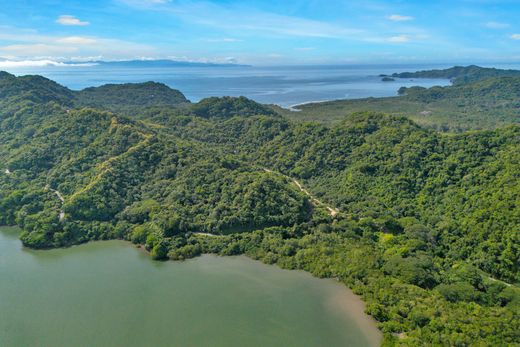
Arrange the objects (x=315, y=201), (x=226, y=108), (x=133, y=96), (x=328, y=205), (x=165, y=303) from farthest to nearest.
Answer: (x=133, y=96) → (x=226, y=108) → (x=315, y=201) → (x=328, y=205) → (x=165, y=303)

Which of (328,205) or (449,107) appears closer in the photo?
(328,205)

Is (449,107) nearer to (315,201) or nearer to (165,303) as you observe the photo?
(315,201)

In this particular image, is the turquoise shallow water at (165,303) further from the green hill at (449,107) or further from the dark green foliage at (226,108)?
the green hill at (449,107)

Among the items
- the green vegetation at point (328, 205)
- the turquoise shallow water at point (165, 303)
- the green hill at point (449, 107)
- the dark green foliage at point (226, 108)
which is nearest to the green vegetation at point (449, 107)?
the green hill at point (449, 107)

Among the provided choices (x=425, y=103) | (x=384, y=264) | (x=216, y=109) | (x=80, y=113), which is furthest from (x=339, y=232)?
(x=425, y=103)

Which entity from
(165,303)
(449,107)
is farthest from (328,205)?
(449,107)

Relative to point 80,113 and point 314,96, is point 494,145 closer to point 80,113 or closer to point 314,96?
point 80,113

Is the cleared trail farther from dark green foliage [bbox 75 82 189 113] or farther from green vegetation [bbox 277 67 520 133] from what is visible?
A: dark green foliage [bbox 75 82 189 113]

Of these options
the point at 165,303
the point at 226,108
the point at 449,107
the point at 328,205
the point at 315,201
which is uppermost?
the point at 449,107
